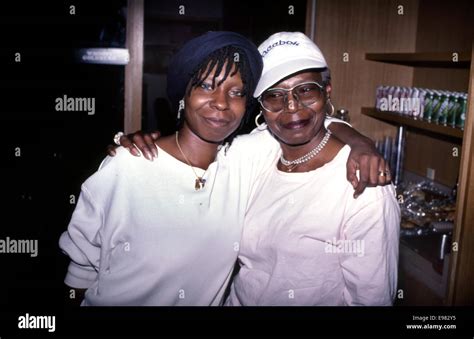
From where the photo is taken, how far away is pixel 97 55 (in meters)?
2.37

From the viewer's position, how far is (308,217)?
45.3 inches

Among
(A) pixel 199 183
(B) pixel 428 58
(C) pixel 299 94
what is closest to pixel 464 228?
(B) pixel 428 58

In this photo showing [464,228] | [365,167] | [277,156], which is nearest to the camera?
[365,167]

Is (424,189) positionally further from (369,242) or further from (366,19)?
(369,242)

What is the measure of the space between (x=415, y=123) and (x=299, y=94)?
1282 millimetres

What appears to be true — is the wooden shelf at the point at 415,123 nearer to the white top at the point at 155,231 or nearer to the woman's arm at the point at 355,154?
the woman's arm at the point at 355,154

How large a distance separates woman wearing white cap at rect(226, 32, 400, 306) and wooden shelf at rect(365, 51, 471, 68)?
889mm

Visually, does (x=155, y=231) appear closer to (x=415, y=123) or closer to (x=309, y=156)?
(x=309, y=156)

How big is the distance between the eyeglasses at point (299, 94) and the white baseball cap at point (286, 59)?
4 cm

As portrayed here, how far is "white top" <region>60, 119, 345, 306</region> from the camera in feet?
3.74

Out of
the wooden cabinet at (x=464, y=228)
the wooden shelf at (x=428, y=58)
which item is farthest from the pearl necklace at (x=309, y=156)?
the wooden shelf at (x=428, y=58)

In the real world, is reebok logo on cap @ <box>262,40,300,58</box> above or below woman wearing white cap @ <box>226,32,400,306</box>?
above

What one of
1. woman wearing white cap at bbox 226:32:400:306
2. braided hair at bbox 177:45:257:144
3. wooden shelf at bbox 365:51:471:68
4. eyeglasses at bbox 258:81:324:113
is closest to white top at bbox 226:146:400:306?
woman wearing white cap at bbox 226:32:400:306

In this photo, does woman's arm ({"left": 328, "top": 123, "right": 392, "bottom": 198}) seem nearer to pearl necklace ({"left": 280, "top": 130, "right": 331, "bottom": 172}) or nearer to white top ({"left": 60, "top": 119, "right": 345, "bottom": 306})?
pearl necklace ({"left": 280, "top": 130, "right": 331, "bottom": 172})
